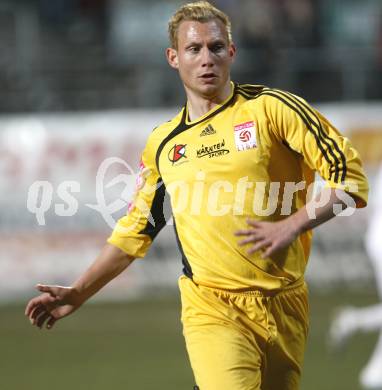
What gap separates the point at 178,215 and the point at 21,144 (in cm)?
1107

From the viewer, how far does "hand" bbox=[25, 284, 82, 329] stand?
18.9ft

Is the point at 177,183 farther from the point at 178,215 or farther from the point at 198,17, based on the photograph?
the point at 198,17

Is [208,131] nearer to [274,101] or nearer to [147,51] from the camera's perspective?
[274,101]

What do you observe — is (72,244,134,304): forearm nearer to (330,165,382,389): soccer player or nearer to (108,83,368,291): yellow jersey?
(108,83,368,291): yellow jersey

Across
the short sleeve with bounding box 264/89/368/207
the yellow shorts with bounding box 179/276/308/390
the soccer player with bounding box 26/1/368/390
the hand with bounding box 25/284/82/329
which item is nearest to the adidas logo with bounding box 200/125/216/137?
the soccer player with bounding box 26/1/368/390

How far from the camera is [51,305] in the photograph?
19.1 feet

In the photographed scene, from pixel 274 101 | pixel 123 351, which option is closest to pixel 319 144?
pixel 274 101

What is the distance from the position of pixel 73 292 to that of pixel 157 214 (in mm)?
641

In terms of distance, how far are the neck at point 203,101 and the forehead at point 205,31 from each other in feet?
0.84

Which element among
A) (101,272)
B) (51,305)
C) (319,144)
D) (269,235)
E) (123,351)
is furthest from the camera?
(123,351)

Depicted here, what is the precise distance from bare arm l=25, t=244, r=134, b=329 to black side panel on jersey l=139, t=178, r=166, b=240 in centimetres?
19

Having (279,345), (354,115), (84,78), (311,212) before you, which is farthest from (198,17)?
(84,78)

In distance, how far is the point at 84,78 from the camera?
1900 cm

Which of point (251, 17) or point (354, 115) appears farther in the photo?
point (251, 17)
